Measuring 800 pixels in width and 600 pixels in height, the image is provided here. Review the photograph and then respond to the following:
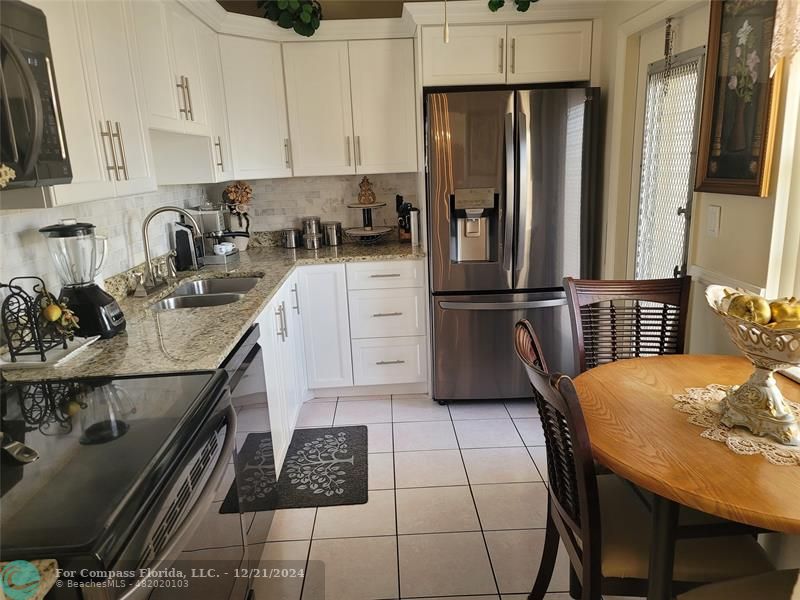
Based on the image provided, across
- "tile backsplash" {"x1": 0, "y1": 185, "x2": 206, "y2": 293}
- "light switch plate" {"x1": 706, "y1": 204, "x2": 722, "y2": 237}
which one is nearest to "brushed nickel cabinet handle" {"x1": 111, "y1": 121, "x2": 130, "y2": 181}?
"tile backsplash" {"x1": 0, "y1": 185, "x2": 206, "y2": 293}

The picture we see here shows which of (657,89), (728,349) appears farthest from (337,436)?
(657,89)

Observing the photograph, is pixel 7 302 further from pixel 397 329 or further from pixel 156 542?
pixel 397 329

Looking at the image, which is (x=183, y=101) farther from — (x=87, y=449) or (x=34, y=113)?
(x=87, y=449)

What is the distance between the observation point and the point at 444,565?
1.96 metres

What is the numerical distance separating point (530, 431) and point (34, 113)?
2.57 metres

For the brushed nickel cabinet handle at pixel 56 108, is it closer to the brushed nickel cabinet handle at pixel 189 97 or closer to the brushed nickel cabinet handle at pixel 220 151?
the brushed nickel cabinet handle at pixel 189 97

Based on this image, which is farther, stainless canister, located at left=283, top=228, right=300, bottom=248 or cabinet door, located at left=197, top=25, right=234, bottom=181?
stainless canister, located at left=283, top=228, right=300, bottom=248

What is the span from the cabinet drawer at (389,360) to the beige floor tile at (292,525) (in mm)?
1159

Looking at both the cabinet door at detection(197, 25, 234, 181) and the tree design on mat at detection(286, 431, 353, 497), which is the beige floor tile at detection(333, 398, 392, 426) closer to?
the tree design on mat at detection(286, 431, 353, 497)

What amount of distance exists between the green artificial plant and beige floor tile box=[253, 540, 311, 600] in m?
2.72

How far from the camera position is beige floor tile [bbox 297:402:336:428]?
3.11 metres

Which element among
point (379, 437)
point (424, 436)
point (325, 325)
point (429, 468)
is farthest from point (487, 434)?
point (325, 325)

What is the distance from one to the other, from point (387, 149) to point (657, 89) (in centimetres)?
154

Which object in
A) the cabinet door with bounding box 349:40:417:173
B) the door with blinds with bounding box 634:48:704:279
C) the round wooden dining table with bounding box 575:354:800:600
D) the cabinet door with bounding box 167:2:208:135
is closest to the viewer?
the round wooden dining table with bounding box 575:354:800:600
